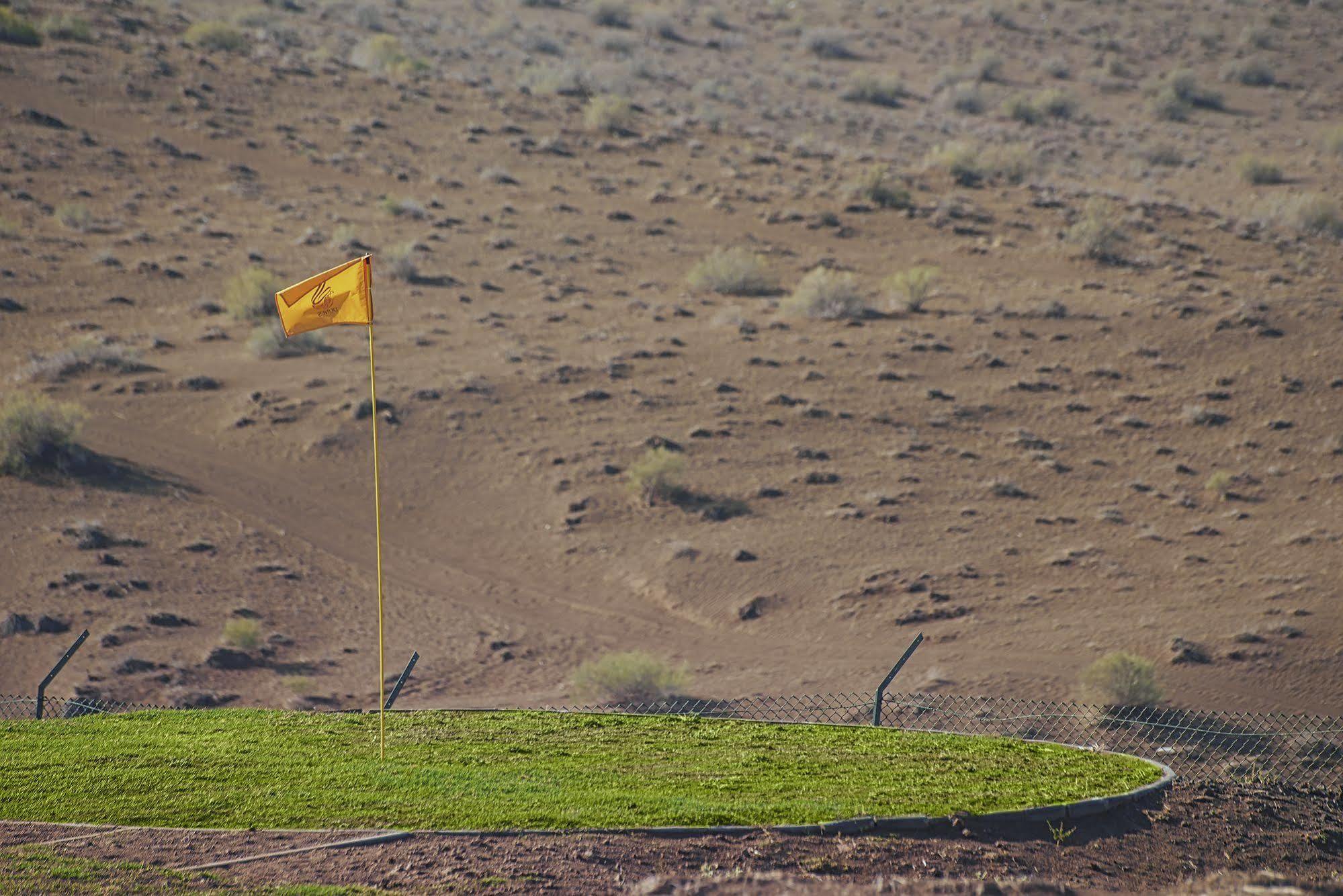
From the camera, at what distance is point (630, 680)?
19.4 metres

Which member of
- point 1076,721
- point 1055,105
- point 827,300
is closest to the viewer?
point 1076,721

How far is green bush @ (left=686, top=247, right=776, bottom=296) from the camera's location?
36250mm

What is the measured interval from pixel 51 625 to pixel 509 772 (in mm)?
13182

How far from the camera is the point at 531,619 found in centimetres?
2230

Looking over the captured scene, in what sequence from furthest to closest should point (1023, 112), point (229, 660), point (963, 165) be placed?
point (1023, 112) < point (963, 165) < point (229, 660)

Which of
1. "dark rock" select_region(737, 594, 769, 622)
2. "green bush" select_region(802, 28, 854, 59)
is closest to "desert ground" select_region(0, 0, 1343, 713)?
"dark rock" select_region(737, 594, 769, 622)

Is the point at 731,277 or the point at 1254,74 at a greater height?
the point at 1254,74

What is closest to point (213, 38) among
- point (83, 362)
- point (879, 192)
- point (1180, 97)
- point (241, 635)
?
point (83, 362)

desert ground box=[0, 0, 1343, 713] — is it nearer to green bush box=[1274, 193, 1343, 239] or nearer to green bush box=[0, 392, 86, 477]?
green bush box=[1274, 193, 1343, 239]

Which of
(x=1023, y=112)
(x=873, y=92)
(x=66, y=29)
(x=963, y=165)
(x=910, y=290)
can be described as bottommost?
(x=910, y=290)

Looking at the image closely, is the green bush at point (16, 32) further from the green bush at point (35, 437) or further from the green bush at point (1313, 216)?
the green bush at point (1313, 216)

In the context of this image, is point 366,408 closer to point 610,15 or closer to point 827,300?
point 827,300

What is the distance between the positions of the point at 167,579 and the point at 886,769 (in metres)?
15.7

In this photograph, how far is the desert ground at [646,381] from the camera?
21000 millimetres
